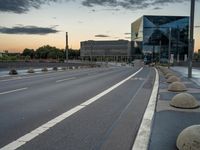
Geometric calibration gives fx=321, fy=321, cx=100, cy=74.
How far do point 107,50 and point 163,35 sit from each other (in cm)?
4132

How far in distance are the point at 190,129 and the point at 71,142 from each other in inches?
86.0

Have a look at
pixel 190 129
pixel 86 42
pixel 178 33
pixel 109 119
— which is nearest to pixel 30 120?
pixel 109 119

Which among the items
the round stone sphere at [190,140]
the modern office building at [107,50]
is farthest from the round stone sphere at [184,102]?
the modern office building at [107,50]

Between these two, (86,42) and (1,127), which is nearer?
(1,127)

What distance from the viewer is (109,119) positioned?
8.26 metres

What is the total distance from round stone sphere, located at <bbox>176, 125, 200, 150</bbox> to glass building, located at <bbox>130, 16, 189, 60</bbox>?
126m

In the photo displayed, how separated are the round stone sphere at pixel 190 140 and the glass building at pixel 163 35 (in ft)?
412

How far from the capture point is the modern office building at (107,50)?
541ft

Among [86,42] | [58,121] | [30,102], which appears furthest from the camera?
[86,42]

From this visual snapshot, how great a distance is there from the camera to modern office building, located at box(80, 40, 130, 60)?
165 metres

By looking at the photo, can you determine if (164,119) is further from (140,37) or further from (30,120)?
(140,37)

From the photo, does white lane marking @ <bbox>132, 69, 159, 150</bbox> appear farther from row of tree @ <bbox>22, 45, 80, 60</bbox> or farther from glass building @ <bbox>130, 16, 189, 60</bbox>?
row of tree @ <bbox>22, 45, 80, 60</bbox>

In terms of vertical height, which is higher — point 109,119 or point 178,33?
point 178,33

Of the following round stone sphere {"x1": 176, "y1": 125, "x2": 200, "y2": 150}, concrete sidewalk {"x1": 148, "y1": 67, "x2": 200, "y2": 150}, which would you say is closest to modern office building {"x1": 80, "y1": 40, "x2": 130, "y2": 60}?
concrete sidewalk {"x1": 148, "y1": 67, "x2": 200, "y2": 150}
